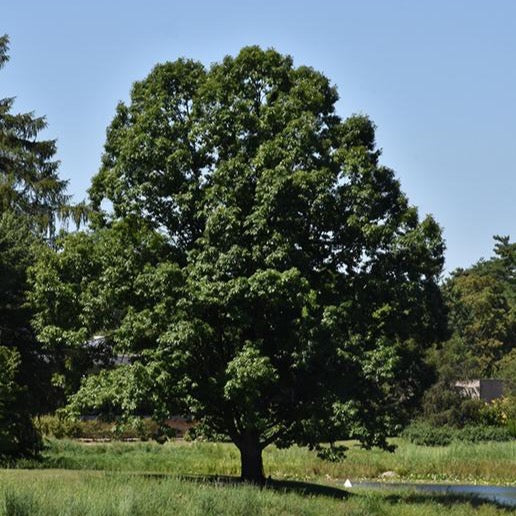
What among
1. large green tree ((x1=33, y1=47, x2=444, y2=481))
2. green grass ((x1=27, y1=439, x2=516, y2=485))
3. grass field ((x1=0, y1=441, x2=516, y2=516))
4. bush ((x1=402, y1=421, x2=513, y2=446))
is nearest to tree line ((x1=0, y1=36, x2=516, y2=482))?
large green tree ((x1=33, y1=47, x2=444, y2=481))

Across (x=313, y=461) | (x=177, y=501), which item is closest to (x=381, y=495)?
(x=177, y=501)

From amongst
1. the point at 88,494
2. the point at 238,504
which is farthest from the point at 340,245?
the point at 88,494

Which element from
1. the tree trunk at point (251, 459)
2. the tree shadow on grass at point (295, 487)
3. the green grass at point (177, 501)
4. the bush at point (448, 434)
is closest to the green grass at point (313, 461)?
the bush at point (448, 434)

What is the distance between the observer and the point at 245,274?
32.2 m

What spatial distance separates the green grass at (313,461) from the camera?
4438 centimetres

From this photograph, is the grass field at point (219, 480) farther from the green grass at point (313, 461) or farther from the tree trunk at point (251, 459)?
the tree trunk at point (251, 459)

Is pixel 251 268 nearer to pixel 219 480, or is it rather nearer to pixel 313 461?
pixel 219 480

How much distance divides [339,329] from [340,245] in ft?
10.1

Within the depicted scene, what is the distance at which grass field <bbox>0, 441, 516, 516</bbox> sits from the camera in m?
22.9

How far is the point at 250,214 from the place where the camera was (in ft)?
106

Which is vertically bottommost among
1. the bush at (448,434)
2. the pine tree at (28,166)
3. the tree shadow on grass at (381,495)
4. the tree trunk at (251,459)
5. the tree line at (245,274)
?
the tree shadow on grass at (381,495)

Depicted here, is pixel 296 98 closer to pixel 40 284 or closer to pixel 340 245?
pixel 340 245

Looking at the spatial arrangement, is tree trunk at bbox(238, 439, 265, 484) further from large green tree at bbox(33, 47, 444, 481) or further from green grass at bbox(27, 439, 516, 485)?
green grass at bbox(27, 439, 516, 485)

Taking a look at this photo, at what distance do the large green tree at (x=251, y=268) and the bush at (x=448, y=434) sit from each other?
23.5m
